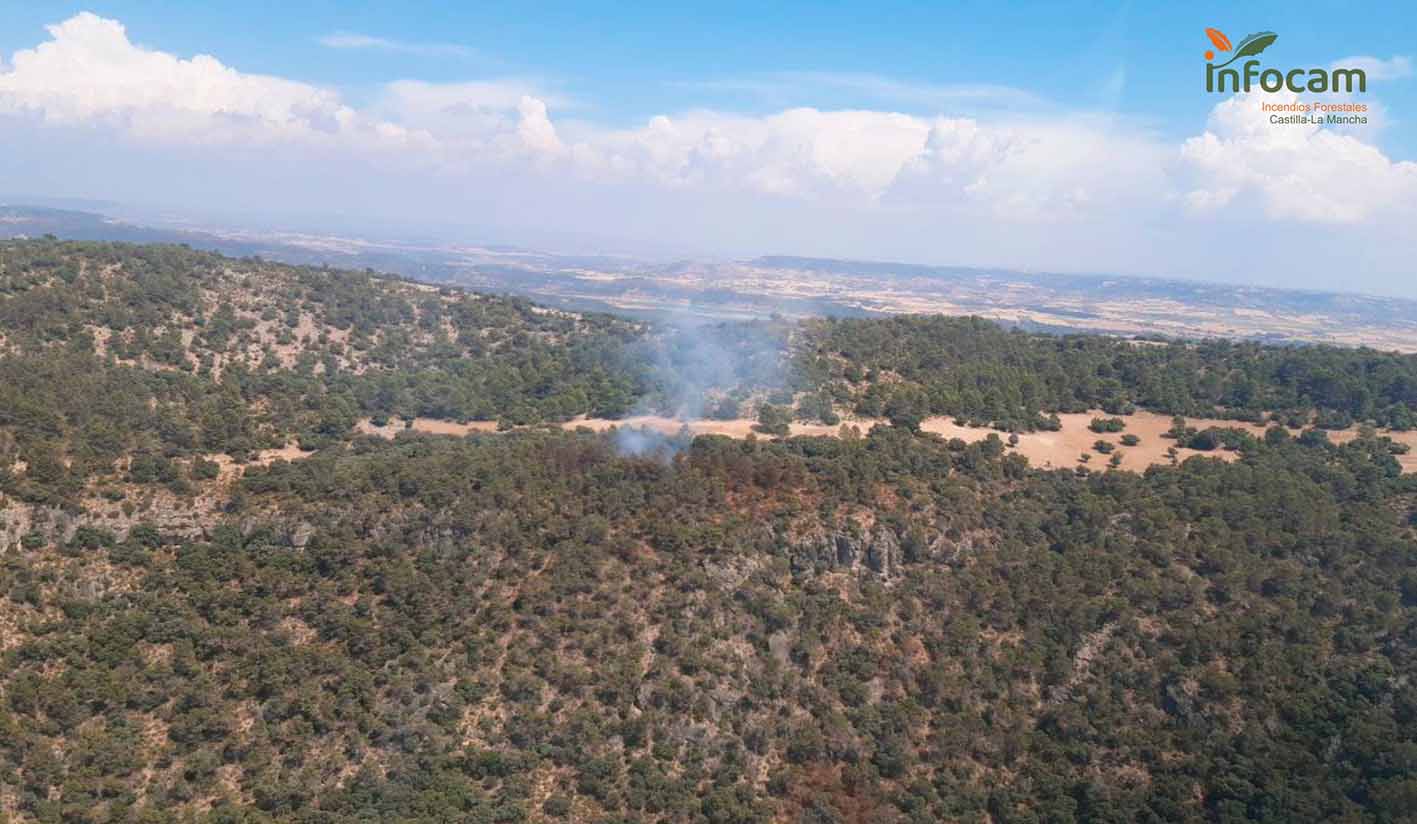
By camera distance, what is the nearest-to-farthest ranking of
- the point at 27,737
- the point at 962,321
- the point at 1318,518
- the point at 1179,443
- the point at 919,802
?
1. the point at 27,737
2. the point at 919,802
3. the point at 1318,518
4. the point at 1179,443
5. the point at 962,321

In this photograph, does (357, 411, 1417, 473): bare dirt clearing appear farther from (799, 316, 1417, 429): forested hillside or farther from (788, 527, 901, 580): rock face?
(788, 527, 901, 580): rock face

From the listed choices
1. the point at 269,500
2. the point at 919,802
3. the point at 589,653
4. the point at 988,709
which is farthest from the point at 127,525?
the point at 988,709

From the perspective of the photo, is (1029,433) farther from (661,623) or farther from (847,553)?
(661,623)

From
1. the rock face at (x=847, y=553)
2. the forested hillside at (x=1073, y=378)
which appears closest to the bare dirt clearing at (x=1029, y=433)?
the forested hillside at (x=1073, y=378)

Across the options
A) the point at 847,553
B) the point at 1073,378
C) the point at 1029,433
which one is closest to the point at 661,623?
the point at 847,553

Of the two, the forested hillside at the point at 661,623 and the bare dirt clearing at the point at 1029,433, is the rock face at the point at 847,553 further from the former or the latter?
the bare dirt clearing at the point at 1029,433

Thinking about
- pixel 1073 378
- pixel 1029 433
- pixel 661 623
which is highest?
pixel 1073 378

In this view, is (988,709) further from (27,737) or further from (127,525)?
(127,525)
